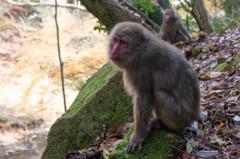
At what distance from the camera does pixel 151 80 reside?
9.69 ft

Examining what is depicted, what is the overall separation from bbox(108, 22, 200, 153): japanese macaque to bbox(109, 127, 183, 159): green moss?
74mm

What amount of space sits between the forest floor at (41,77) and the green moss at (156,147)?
9375 mm

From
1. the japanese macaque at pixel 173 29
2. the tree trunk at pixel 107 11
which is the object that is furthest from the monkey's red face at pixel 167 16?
the tree trunk at pixel 107 11

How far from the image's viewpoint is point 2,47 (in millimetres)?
16500

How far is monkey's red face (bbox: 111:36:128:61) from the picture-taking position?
9.67 ft

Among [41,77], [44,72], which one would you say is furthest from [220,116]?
[41,77]

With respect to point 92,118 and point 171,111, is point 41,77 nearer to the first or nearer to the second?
point 92,118

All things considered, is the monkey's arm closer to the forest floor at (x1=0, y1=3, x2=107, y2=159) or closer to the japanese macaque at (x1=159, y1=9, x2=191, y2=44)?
the japanese macaque at (x1=159, y1=9, x2=191, y2=44)

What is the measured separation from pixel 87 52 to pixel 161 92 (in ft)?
32.1

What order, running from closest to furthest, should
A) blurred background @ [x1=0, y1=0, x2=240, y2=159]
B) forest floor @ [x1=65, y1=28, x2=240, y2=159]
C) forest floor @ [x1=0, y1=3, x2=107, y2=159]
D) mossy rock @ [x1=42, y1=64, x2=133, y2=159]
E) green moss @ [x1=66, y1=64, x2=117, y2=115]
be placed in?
1. forest floor @ [x1=65, y1=28, x2=240, y2=159]
2. mossy rock @ [x1=42, y1=64, x2=133, y2=159]
3. green moss @ [x1=66, y1=64, x2=117, y2=115]
4. blurred background @ [x1=0, y1=0, x2=240, y2=159]
5. forest floor @ [x1=0, y1=3, x2=107, y2=159]

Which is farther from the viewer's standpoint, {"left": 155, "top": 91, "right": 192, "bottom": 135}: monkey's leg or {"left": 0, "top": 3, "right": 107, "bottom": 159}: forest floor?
{"left": 0, "top": 3, "right": 107, "bottom": 159}: forest floor

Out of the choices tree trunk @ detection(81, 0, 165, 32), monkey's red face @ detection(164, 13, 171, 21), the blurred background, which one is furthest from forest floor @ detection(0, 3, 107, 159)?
tree trunk @ detection(81, 0, 165, 32)

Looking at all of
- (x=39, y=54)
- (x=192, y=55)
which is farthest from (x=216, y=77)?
(x=39, y=54)

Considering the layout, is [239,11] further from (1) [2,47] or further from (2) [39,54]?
(1) [2,47]
